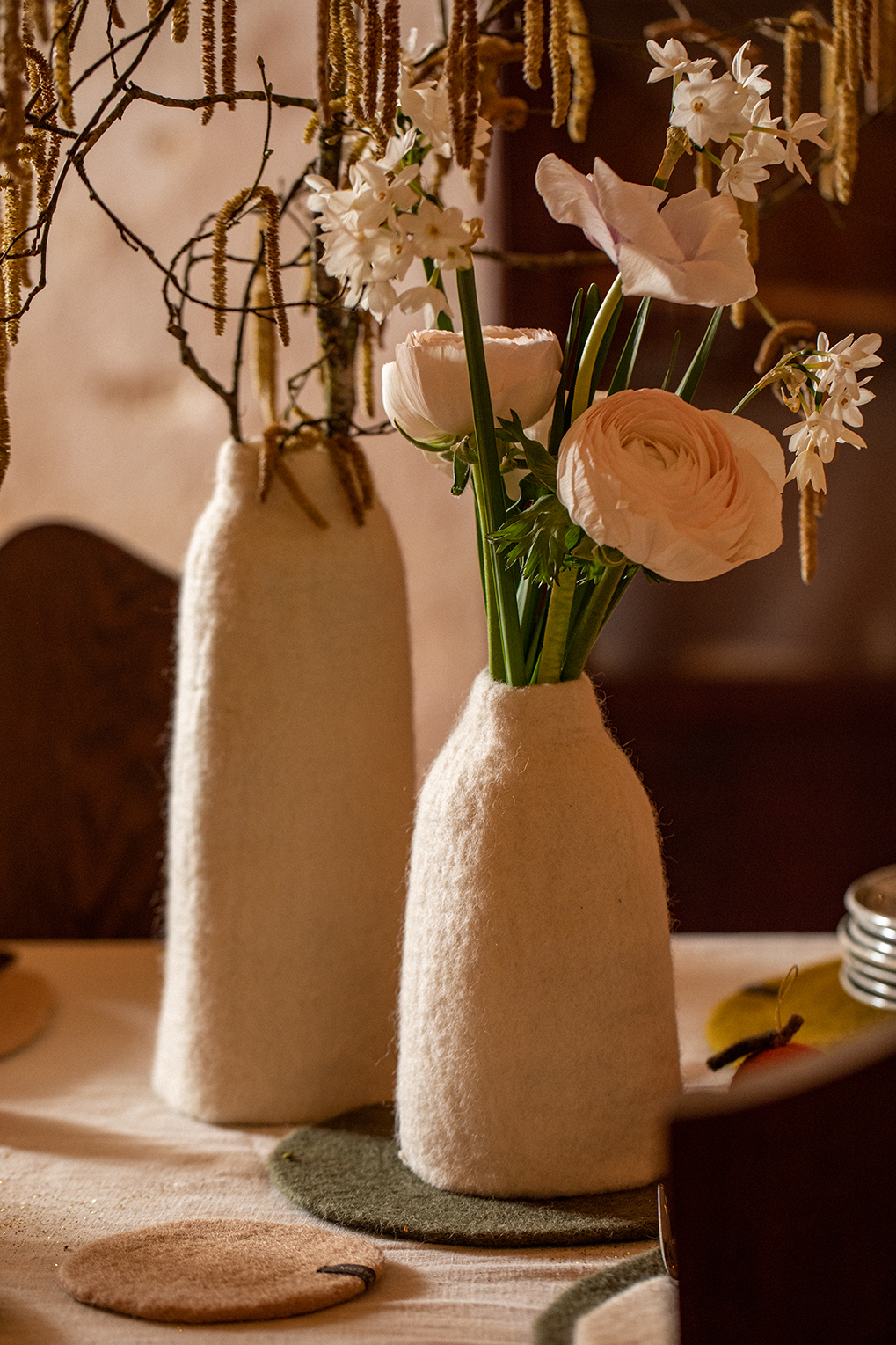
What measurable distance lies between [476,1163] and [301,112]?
1555mm

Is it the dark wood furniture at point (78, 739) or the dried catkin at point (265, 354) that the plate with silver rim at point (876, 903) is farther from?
the dark wood furniture at point (78, 739)

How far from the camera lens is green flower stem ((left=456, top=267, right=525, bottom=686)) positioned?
490mm

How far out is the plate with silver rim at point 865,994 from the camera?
637mm

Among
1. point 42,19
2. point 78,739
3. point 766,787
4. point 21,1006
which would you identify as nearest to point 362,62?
point 42,19

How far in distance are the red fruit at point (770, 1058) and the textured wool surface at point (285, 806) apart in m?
0.19

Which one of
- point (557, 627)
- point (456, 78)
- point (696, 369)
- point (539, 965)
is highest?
point (456, 78)

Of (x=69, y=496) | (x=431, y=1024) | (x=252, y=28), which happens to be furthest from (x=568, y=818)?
(x=252, y=28)

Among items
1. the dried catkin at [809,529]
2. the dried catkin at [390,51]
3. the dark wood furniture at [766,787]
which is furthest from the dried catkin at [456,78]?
the dark wood furniture at [766,787]

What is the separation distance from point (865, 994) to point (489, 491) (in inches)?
13.3

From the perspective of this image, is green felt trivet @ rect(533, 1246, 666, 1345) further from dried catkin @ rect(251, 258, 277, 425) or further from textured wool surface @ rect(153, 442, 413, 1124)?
dried catkin @ rect(251, 258, 277, 425)

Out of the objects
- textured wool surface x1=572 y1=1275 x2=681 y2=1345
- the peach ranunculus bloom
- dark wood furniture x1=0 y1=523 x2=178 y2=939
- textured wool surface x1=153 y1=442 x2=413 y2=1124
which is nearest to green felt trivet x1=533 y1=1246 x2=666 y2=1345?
textured wool surface x1=572 y1=1275 x2=681 y2=1345

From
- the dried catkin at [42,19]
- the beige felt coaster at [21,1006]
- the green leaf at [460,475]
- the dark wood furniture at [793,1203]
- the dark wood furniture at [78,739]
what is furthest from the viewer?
the dark wood furniture at [78,739]

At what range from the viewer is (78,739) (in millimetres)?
1152

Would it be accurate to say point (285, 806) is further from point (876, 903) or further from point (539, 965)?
point (876, 903)
